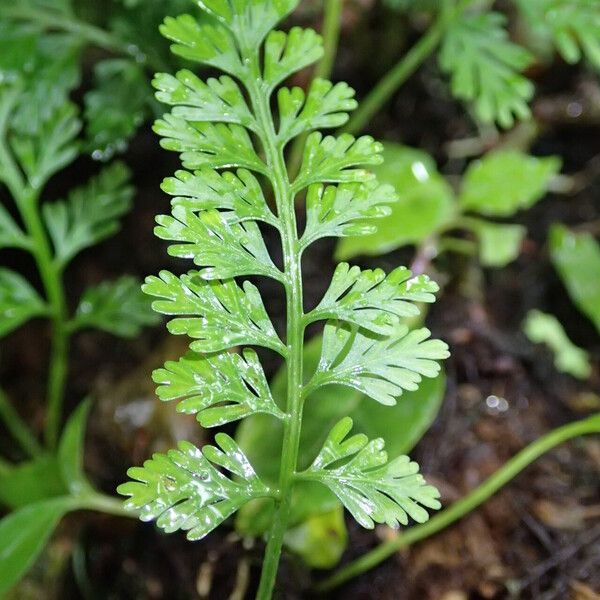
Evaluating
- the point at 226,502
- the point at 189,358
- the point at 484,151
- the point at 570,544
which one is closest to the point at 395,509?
the point at 226,502

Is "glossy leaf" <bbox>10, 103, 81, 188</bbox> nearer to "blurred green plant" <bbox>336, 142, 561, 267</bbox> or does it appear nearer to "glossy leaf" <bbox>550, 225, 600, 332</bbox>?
"blurred green plant" <bbox>336, 142, 561, 267</bbox>

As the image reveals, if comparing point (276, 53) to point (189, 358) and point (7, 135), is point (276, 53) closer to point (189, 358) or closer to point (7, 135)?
point (189, 358)

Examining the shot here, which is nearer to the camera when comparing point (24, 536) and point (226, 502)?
point (226, 502)

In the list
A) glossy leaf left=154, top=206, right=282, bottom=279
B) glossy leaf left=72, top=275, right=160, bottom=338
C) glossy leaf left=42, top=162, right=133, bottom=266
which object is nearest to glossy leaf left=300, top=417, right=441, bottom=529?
glossy leaf left=154, top=206, right=282, bottom=279

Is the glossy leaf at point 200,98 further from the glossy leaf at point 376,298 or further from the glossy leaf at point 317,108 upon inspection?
the glossy leaf at point 376,298

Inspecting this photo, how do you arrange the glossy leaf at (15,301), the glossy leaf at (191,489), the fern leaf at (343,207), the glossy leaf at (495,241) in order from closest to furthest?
the glossy leaf at (191,489) < the fern leaf at (343,207) < the glossy leaf at (15,301) < the glossy leaf at (495,241)

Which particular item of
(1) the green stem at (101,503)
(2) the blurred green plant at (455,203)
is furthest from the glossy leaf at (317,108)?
(1) the green stem at (101,503)
